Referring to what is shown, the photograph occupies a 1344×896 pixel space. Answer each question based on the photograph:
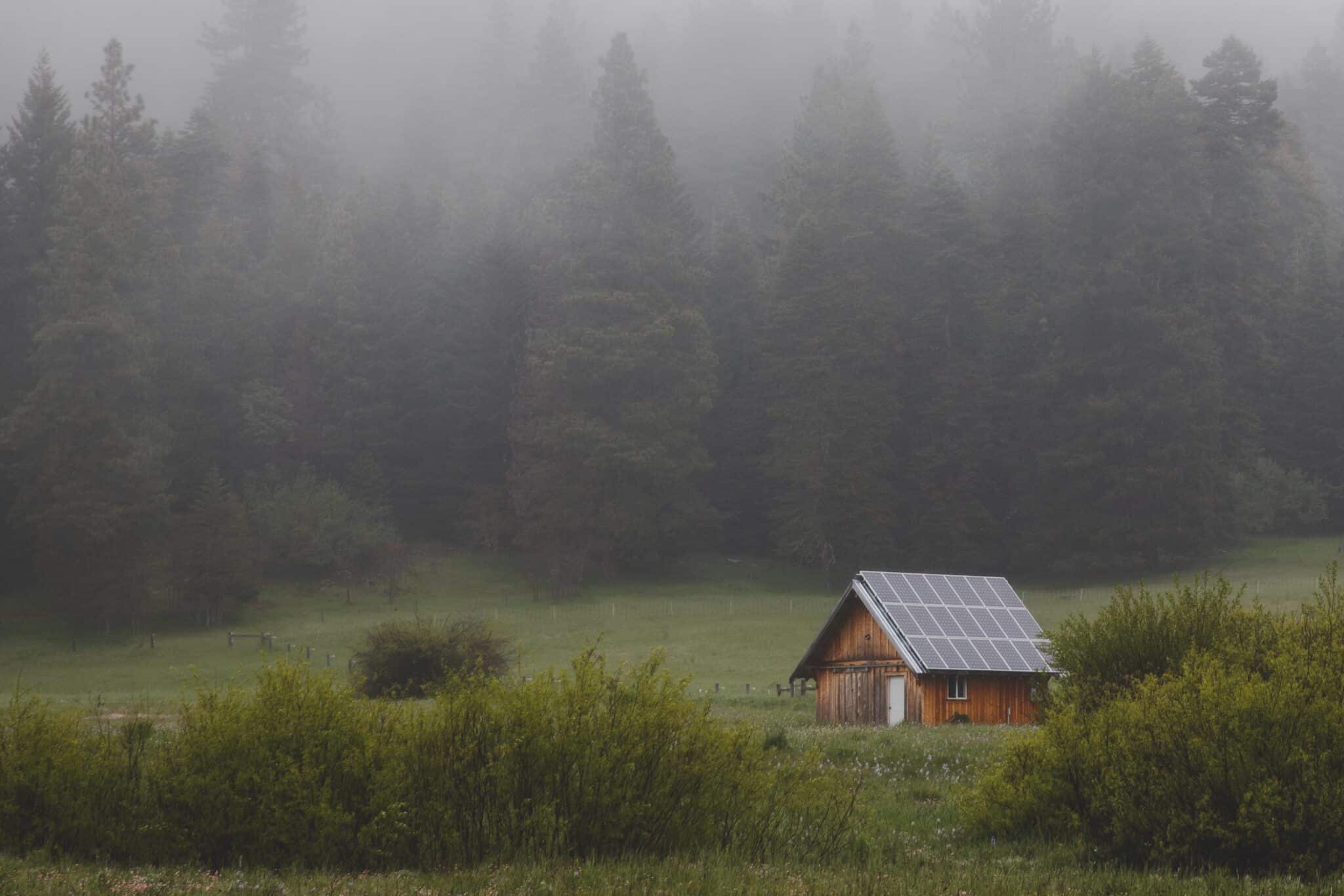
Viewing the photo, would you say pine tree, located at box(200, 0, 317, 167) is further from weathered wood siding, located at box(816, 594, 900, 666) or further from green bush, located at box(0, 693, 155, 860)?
green bush, located at box(0, 693, 155, 860)

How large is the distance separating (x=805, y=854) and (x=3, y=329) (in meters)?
76.1

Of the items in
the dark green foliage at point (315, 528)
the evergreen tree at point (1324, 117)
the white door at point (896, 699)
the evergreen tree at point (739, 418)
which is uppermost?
the evergreen tree at point (1324, 117)

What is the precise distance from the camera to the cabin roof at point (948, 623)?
33156 millimetres

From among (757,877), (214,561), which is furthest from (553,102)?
(757,877)

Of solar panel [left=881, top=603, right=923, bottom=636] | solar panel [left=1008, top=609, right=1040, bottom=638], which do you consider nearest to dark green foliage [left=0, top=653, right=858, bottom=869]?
solar panel [left=881, top=603, right=923, bottom=636]

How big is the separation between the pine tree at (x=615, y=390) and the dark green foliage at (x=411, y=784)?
5835 centimetres

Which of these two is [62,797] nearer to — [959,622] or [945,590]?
[959,622]

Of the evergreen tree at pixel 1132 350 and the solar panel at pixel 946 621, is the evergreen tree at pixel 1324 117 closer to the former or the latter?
the evergreen tree at pixel 1132 350

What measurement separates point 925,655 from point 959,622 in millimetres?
2492

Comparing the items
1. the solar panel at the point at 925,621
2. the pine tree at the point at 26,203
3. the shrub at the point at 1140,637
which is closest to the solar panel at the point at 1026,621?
the solar panel at the point at 925,621

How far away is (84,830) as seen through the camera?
42.7ft

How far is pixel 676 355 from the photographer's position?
75.9 meters

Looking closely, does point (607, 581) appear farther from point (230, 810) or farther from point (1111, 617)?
point (230, 810)

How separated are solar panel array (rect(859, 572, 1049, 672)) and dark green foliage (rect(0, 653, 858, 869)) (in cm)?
2067
